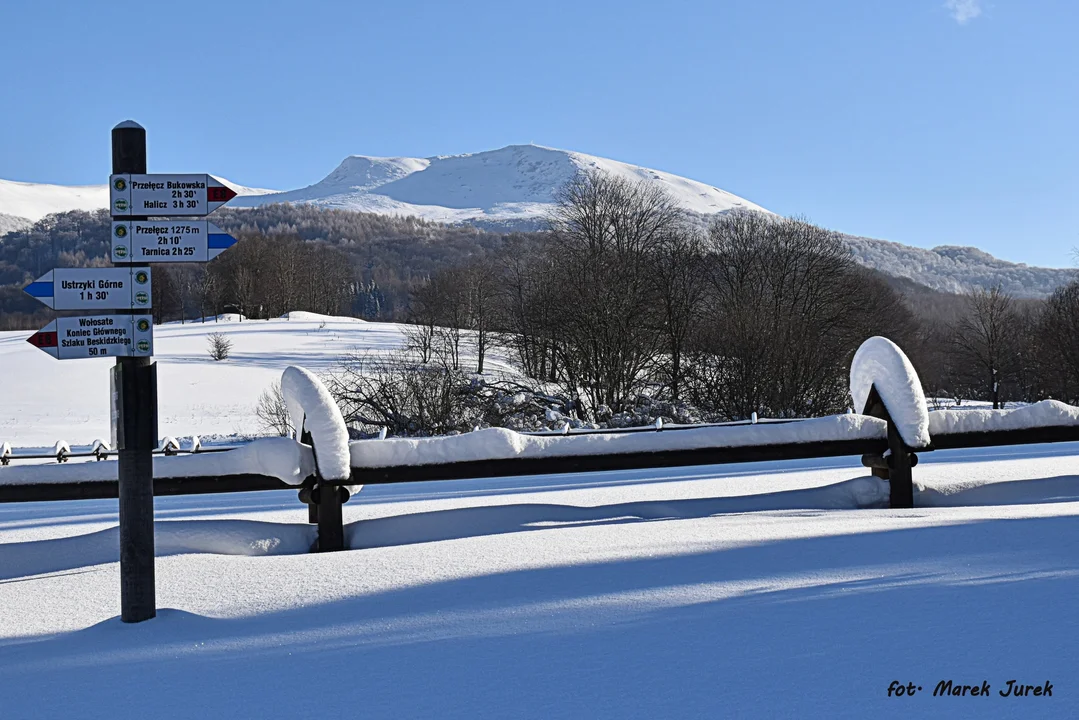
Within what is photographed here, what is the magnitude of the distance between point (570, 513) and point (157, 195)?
132 inches

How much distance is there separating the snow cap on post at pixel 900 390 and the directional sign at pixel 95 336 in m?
4.66

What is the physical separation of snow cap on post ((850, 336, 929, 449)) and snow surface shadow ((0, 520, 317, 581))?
4.04m

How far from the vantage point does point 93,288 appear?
13.8 ft

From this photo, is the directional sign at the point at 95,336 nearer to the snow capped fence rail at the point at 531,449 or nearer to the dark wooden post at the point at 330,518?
the snow capped fence rail at the point at 531,449

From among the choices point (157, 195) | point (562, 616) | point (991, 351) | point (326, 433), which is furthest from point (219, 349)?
point (991, 351)

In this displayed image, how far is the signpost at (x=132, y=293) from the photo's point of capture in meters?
4.18

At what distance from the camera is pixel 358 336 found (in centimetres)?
6031

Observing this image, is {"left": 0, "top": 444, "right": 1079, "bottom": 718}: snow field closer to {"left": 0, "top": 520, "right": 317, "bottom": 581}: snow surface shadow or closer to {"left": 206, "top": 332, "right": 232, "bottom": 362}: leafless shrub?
{"left": 0, "top": 520, "right": 317, "bottom": 581}: snow surface shadow

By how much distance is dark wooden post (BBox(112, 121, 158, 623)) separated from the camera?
4168 mm

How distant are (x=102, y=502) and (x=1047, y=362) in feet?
176

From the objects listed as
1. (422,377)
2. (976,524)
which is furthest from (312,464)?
(422,377)

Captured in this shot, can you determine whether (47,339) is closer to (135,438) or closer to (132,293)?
(132,293)

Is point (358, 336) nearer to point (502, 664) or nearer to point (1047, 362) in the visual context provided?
point (1047, 362)

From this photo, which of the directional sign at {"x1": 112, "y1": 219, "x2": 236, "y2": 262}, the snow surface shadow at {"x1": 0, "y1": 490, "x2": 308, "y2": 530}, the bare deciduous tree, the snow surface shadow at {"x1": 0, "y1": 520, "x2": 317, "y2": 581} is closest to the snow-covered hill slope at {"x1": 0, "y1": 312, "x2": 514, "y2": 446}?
the snow surface shadow at {"x1": 0, "y1": 490, "x2": 308, "y2": 530}
